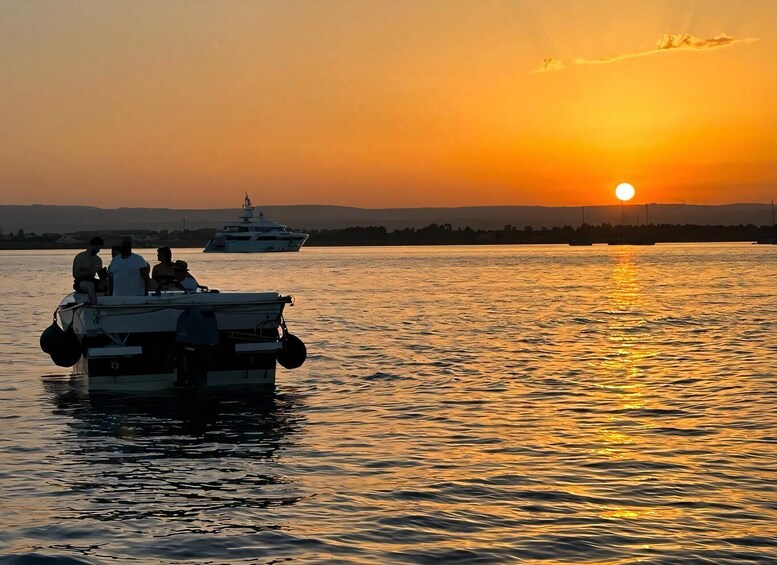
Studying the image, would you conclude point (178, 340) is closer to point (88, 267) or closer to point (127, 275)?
point (127, 275)

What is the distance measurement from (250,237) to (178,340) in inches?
6128

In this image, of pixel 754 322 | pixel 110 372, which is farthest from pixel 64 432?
pixel 754 322

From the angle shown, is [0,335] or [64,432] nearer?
[64,432]

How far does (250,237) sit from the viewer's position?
17138 centimetres

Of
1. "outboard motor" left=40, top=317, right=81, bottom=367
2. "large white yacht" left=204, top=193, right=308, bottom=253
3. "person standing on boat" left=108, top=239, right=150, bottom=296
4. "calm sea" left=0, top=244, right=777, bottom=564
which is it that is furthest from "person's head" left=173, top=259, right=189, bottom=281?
"large white yacht" left=204, top=193, right=308, bottom=253

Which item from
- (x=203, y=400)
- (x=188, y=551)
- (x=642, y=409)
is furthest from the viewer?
(x=203, y=400)

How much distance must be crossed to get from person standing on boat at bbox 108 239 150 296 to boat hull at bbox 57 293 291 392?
1.96ft

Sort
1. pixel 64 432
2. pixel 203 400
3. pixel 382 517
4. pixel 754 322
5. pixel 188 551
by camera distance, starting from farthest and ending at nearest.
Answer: pixel 754 322
pixel 203 400
pixel 64 432
pixel 382 517
pixel 188 551

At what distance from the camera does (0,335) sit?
102 ft

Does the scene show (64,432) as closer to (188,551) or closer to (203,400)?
(203,400)

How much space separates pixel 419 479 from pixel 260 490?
→ 1.70 m

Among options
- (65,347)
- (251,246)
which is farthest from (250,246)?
(65,347)

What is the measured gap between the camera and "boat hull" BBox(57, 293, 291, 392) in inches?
676

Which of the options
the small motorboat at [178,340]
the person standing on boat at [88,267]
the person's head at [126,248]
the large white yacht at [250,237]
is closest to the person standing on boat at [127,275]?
the person's head at [126,248]
